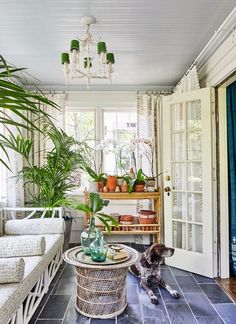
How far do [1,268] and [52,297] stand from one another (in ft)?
3.25

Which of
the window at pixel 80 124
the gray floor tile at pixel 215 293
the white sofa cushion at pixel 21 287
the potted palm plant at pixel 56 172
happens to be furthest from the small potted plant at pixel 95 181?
the gray floor tile at pixel 215 293

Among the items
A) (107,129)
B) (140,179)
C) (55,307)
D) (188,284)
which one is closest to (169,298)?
(188,284)

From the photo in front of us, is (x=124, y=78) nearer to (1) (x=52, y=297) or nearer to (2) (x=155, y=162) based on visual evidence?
(2) (x=155, y=162)

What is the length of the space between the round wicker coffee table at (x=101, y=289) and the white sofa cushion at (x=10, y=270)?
18.3 inches

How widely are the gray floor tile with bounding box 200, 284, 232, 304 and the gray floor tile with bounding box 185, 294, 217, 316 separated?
0.06 meters

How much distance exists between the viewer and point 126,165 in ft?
14.0

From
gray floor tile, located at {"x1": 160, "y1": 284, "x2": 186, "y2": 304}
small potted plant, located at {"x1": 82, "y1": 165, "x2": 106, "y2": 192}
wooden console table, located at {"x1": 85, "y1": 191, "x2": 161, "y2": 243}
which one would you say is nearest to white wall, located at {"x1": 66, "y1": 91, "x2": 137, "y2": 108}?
small potted plant, located at {"x1": 82, "y1": 165, "x2": 106, "y2": 192}

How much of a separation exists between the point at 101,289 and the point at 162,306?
23.5 inches

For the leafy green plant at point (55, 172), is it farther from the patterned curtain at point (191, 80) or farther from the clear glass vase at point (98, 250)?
the patterned curtain at point (191, 80)

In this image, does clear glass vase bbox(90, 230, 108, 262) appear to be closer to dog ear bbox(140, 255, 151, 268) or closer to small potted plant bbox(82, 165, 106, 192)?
dog ear bbox(140, 255, 151, 268)

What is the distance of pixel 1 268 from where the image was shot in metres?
1.71

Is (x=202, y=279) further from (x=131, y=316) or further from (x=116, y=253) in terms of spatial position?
(x=116, y=253)

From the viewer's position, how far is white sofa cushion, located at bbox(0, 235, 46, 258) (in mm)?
2266

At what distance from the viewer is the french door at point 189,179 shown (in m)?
2.95
